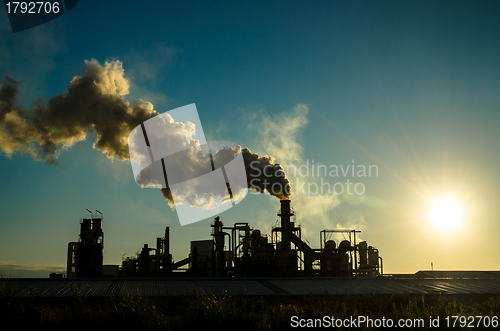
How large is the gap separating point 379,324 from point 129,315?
7.00 meters

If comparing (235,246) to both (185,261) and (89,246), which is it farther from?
(89,246)

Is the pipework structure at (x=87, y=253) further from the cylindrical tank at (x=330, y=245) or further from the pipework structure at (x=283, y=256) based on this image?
the cylindrical tank at (x=330, y=245)

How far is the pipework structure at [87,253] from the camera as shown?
39.7 meters

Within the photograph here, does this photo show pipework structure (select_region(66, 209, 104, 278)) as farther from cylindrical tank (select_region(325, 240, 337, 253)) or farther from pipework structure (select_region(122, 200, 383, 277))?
cylindrical tank (select_region(325, 240, 337, 253))

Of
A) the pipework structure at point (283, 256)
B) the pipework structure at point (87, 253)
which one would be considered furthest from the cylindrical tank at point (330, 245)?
the pipework structure at point (87, 253)

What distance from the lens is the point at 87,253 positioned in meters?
40.5

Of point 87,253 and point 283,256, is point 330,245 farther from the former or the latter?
point 87,253

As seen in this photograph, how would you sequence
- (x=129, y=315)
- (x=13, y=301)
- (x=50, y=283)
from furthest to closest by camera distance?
(x=50, y=283) → (x=13, y=301) → (x=129, y=315)

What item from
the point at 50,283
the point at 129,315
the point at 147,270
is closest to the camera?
the point at 129,315

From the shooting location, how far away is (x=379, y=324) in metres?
12.2

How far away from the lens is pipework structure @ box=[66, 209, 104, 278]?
39688mm

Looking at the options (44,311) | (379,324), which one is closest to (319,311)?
(379,324)

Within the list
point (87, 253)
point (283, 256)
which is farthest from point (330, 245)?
point (87, 253)

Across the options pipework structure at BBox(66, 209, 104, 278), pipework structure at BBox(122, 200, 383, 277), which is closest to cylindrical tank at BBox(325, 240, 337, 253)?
pipework structure at BBox(122, 200, 383, 277)
